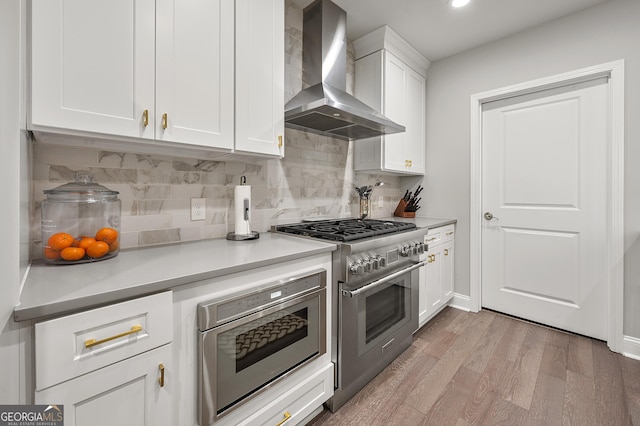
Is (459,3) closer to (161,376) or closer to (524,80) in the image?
(524,80)

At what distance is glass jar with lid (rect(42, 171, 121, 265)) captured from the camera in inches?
42.3

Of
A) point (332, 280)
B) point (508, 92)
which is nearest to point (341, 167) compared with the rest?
point (332, 280)

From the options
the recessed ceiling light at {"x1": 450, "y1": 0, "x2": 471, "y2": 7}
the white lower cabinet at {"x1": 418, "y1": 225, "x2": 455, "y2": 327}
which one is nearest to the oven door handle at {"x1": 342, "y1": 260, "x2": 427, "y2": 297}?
the white lower cabinet at {"x1": 418, "y1": 225, "x2": 455, "y2": 327}

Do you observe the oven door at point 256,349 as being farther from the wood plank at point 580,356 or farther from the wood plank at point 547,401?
the wood plank at point 580,356

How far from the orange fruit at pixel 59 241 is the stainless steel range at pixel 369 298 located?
1.13 meters

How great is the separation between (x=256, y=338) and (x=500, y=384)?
5.38 ft

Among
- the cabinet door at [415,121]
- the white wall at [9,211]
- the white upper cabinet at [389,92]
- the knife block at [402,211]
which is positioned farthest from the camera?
the knife block at [402,211]

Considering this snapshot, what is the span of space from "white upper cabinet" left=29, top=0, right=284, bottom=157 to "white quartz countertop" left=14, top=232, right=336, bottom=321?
510 millimetres

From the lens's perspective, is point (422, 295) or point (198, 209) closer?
point (198, 209)

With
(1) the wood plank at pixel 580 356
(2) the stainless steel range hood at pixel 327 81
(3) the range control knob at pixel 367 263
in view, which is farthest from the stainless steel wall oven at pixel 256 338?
(1) the wood plank at pixel 580 356

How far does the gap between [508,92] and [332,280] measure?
2549 millimetres

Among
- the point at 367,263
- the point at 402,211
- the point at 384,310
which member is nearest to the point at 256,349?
the point at 367,263

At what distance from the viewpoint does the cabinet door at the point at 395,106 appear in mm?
2582

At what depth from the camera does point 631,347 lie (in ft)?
6.83
